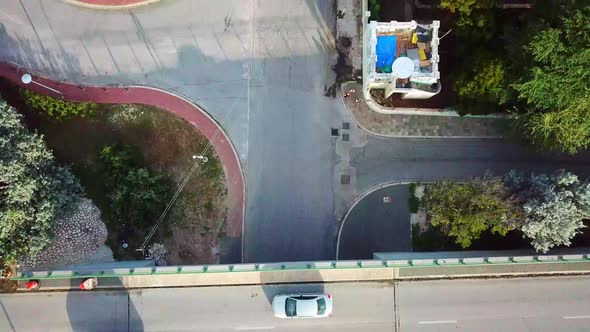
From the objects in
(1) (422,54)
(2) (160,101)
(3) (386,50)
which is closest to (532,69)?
(1) (422,54)

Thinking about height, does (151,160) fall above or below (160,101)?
below

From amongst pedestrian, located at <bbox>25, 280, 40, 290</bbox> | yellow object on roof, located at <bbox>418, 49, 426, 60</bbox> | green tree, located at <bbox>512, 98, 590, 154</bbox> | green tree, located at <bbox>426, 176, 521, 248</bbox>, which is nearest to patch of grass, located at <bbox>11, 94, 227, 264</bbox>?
pedestrian, located at <bbox>25, 280, 40, 290</bbox>

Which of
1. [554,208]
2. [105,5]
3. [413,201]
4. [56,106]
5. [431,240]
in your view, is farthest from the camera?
[105,5]

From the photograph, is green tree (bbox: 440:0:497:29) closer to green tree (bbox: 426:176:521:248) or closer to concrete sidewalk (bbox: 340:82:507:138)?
concrete sidewalk (bbox: 340:82:507:138)

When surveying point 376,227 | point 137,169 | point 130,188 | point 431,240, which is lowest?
point 431,240

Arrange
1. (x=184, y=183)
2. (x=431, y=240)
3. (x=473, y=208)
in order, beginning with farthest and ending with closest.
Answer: (x=184, y=183) < (x=431, y=240) < (x=473, y=208)

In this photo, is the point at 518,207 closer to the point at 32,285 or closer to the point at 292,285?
the point at 292,285

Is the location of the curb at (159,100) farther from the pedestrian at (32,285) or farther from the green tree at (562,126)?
the green tree at (562,126)

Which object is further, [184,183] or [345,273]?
[184,183]
